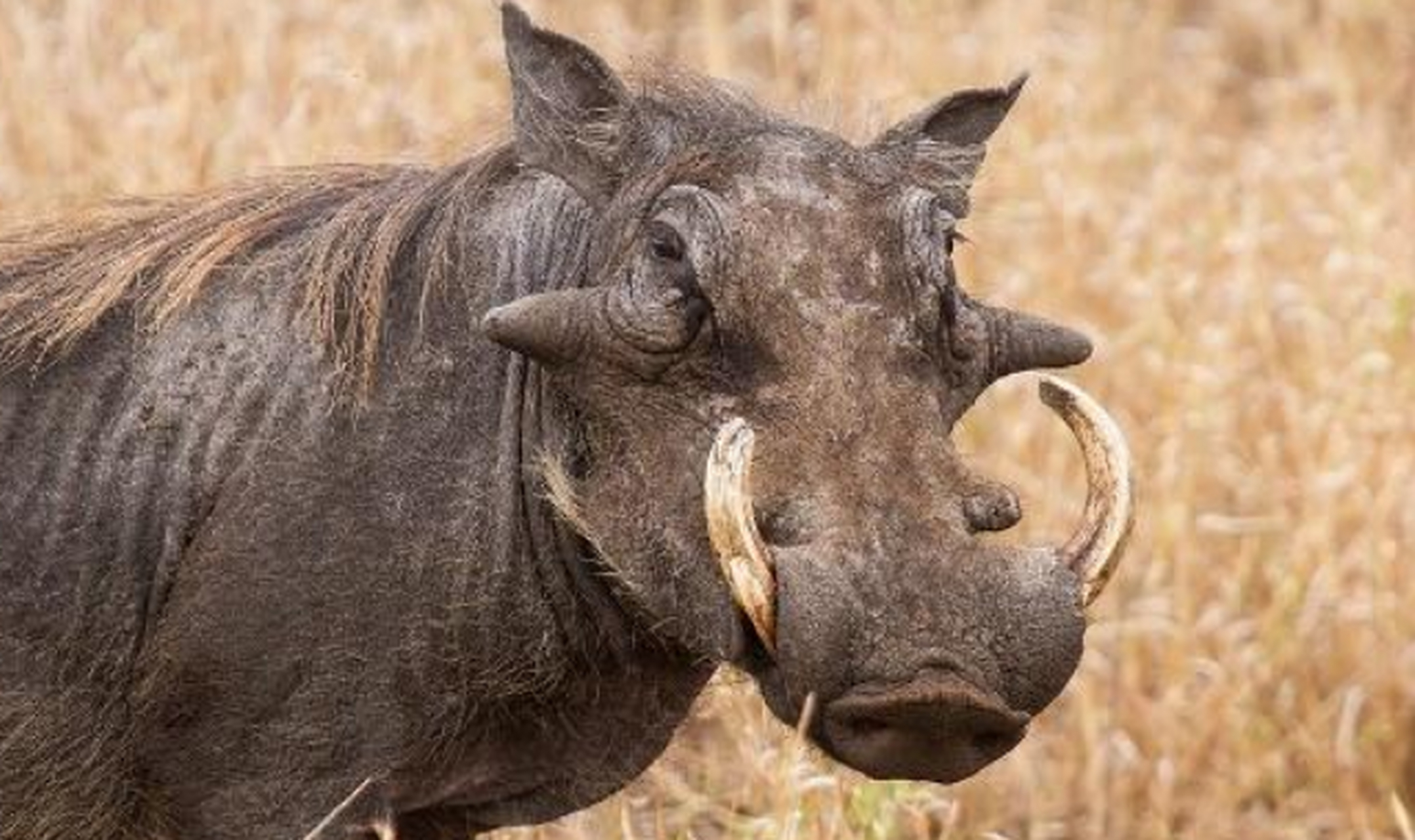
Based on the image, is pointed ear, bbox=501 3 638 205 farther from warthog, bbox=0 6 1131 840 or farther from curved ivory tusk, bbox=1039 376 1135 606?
curved ivory tusk, bbox=1039 376 1135 606

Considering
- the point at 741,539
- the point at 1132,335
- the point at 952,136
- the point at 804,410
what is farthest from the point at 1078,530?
the point at 1132,335

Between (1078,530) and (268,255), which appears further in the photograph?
(268,255)

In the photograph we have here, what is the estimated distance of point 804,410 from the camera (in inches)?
147

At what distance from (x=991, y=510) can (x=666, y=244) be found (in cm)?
51

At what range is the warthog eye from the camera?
391 cm

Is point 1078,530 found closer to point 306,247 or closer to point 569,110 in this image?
point 569,110

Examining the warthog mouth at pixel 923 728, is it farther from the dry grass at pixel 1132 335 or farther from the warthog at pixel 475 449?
the dry grass at pixel 1132 335

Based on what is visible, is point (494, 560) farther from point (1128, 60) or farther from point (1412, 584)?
point (1128, 60)

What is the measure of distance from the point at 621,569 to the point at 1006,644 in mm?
556

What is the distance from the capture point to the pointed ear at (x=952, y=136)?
4.18 metres

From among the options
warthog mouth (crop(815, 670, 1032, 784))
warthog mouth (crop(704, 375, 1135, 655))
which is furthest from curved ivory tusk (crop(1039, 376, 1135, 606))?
warthog mouth (crop(815, 670, 1032, 784))

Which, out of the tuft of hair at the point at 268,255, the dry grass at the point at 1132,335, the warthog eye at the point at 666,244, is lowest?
the dry grass at the point at 1132,335

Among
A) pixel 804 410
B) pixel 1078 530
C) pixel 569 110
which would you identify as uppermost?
pixel 569 110

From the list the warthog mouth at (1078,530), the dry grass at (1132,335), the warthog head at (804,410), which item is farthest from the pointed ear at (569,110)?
the dry grass at (1132,335)
